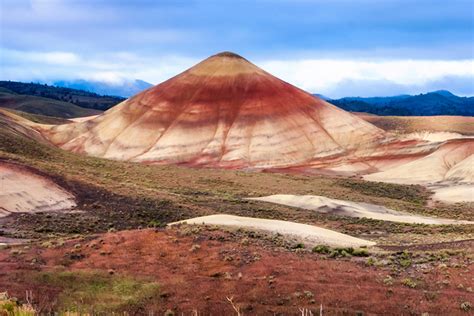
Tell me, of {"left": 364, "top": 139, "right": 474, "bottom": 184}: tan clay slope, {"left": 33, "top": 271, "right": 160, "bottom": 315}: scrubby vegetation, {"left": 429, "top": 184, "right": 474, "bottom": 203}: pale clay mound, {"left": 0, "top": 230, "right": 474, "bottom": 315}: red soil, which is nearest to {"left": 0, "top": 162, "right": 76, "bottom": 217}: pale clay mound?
{"left": 0, "top": 230, "right": 474, "bottom": 315}: red soil

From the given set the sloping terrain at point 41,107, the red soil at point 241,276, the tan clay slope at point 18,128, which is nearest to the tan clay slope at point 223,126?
the tan clay slope at point 18,128

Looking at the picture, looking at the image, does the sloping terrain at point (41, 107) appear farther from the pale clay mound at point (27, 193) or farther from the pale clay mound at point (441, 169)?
the pale clay mound at point (27, 193)

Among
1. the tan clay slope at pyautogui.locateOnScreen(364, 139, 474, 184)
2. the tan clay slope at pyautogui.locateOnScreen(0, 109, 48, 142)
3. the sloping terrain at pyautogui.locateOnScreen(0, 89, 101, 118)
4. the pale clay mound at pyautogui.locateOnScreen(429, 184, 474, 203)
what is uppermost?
the sloping terrain at pyautogui.locateOnScreen(0, 89, 101, 118)

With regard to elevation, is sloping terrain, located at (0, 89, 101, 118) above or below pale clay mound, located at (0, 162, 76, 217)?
above

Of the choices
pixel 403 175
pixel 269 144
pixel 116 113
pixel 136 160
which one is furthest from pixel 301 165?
pixel 116 113

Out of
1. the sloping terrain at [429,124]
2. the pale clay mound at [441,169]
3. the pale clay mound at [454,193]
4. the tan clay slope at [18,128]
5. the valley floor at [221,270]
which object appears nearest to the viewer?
the valley floor at [221,270]

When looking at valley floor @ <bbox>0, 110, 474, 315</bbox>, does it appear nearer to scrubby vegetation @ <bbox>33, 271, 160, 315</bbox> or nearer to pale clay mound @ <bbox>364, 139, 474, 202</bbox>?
scrubby vegetation @ <bbox>33, 271, 160, 315</bbox>
